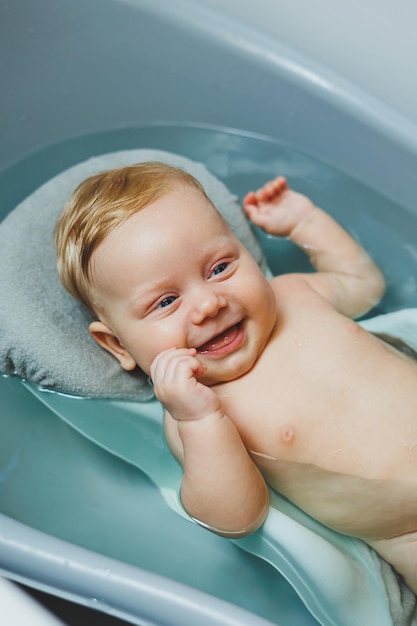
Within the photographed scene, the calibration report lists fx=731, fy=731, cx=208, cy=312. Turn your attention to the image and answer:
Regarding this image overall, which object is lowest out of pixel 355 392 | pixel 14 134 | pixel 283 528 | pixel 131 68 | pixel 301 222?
pixel 283 528

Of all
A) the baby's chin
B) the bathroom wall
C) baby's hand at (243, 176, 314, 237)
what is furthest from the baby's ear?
the bathroom wall

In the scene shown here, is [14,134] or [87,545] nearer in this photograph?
[87,545]

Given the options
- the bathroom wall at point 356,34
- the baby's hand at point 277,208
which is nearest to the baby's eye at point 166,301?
the baby's hand at point 277,208

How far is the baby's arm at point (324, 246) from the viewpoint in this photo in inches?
48.9

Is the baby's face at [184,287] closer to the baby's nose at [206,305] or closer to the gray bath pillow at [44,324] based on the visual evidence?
the baby's nose at [206,305]

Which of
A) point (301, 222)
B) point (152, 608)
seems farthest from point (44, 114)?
point (152, 608)

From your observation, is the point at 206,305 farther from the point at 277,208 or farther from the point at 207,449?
the point at 277,208

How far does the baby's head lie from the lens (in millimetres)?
982

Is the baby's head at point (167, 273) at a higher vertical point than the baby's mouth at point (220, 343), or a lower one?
higher

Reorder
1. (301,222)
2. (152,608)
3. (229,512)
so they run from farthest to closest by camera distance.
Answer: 1. (301,222)
2. (229,512)
3. (152,608)

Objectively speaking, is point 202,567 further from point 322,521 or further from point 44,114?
point 44,114

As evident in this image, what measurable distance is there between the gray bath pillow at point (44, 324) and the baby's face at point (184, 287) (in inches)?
4.9

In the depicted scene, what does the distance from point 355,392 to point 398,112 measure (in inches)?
25.8

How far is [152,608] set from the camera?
0.77 metres
